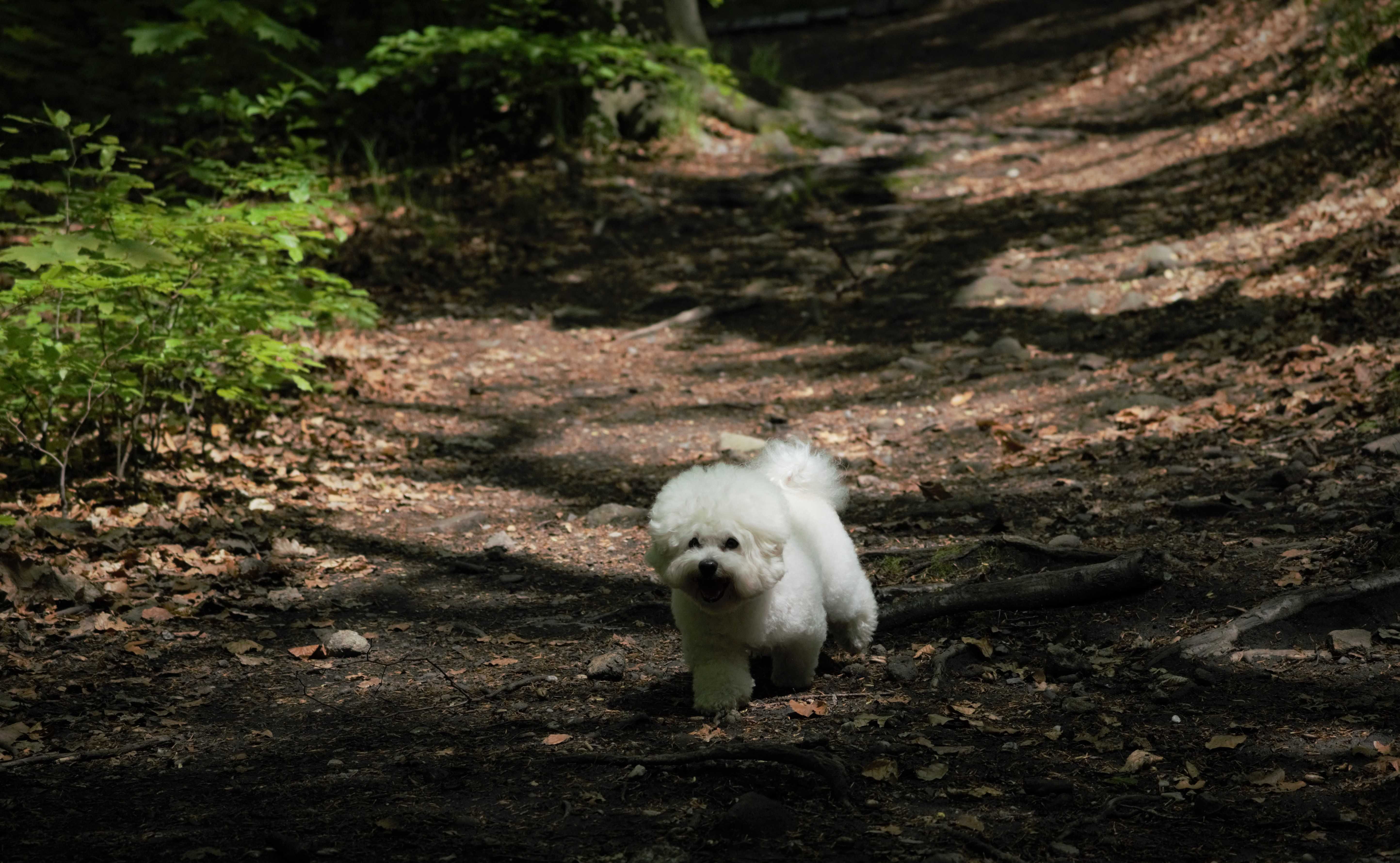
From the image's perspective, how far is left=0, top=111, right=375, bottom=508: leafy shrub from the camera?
5.10m

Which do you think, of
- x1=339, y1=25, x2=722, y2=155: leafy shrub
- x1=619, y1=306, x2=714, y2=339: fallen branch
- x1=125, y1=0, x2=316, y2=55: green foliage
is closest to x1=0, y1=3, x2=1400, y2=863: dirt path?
x1=619, y1=306, x2=714, y2=339: fallen branch

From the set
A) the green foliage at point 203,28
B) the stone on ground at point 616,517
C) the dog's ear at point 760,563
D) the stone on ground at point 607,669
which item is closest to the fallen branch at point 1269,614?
the dog's ear at point 760,563

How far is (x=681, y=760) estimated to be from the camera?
3430 millimetres

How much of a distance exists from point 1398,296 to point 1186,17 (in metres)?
13.4

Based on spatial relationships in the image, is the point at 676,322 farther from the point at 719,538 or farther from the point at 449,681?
the point at 719,538

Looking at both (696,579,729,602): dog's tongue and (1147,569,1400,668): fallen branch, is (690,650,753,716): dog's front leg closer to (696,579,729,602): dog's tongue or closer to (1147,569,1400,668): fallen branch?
(696,579,729,602): dog's tongue

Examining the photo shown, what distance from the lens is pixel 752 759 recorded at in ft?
11.1

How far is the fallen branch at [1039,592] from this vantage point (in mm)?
4484

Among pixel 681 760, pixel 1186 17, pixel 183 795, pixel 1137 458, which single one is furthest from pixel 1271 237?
pixel 1186 17

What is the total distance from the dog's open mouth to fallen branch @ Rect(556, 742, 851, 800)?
19.2 inches

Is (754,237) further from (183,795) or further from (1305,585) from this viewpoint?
(183,795)

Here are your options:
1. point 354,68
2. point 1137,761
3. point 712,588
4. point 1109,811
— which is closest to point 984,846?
point 1109,811

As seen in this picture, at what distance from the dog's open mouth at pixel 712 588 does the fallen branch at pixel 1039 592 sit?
1.20 metres

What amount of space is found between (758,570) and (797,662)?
0.61 m
